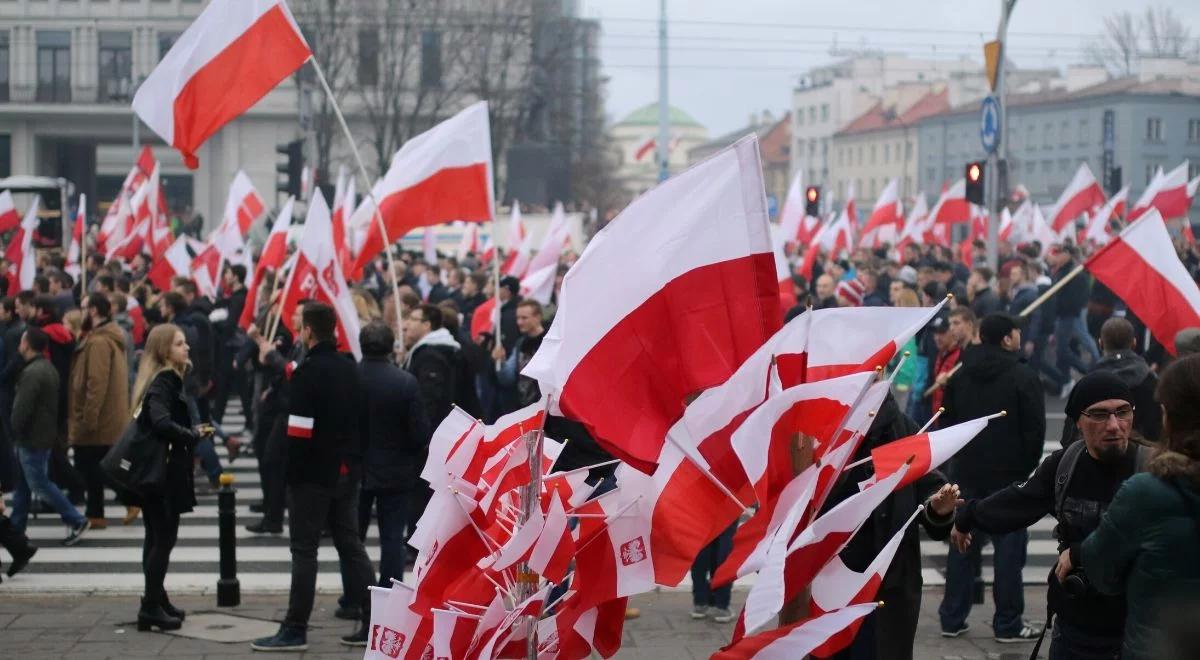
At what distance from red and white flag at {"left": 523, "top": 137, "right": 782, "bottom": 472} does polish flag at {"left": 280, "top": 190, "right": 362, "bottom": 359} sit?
20.7 feet

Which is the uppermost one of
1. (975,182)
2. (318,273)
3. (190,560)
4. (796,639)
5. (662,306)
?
(975,182)

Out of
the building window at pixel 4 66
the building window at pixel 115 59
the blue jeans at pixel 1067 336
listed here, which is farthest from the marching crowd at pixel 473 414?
the building window at pixel 4 66

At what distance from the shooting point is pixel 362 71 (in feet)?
184

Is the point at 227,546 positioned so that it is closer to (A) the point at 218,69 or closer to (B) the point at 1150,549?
(A) the point at 218,69

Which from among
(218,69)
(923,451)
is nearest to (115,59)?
(218,69)

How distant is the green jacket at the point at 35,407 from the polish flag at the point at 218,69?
Answer: 219cm

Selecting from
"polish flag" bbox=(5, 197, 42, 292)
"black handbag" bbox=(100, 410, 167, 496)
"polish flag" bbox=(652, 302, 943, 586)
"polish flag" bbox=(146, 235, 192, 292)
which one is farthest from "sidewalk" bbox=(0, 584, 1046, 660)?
"polish flag" bbox=(146, 235, 192, 292)

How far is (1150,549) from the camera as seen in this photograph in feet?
14.5

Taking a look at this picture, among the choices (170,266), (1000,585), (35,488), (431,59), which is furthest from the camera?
(431,59)

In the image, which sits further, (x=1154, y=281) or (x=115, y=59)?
(x=115, y=59)

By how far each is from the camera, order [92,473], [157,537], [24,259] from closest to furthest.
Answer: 1. [157,537]
2. [92,473]
3. [24,259]

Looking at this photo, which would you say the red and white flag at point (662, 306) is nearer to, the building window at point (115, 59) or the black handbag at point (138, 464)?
the black handbag at point (138, 464)

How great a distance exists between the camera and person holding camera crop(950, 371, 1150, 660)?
5.27m

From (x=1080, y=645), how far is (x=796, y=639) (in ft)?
3.46
